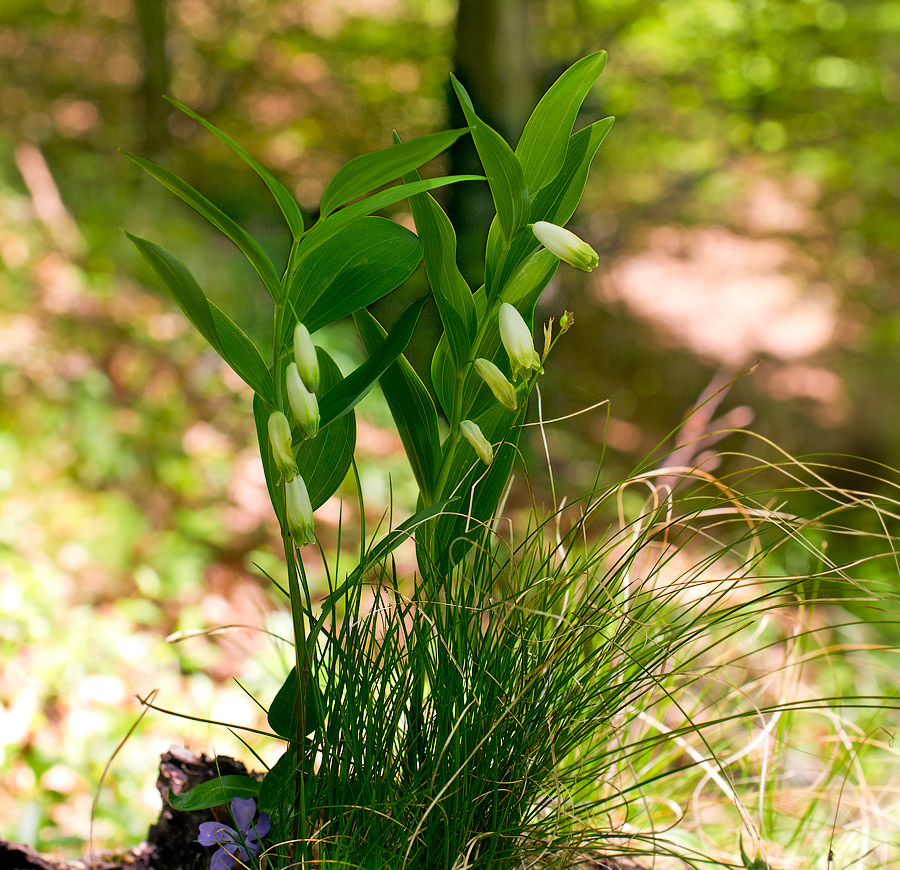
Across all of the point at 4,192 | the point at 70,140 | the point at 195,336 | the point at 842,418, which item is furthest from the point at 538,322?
the point at 70,140

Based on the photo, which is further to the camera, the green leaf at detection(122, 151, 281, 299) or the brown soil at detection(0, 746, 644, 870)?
the brown soil at detection(0, 746, 644, 870)

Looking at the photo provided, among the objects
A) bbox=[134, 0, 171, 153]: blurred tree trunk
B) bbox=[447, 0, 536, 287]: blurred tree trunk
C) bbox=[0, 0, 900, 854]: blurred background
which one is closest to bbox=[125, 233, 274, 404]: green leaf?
bbox=[0, 0, 900, 854]: blurred background

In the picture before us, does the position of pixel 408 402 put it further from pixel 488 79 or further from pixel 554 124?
pixel 488 79

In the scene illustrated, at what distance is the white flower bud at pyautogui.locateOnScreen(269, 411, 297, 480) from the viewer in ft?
1.61

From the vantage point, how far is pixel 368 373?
0.53 m

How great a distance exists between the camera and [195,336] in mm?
2645

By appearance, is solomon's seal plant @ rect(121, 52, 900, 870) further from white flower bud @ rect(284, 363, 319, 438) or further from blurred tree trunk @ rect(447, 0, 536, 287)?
blurred tree trunk @ rect(447, 0, 536, 287)

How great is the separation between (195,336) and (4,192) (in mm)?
1173

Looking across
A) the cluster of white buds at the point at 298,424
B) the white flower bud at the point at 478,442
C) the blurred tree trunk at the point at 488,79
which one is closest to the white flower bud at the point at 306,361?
the cluster of white buds at the point at 298,424

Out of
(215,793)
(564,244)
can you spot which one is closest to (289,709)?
(215,793)

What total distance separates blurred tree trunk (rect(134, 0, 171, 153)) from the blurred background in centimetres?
1

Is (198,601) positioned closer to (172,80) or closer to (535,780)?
(535,780)

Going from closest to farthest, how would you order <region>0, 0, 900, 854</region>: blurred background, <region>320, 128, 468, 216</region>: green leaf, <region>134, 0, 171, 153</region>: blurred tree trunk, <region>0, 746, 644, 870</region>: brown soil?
<region>320, 128, 468, 216</region>: green leaf → <region>0, 746, 644, 870</region>: brown soil → <region>0, 0, 900, 854</region>: blurred background → <region>134, 0, 171, 153</region>: blurred tree trunk

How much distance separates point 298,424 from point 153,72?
13.6 feet
